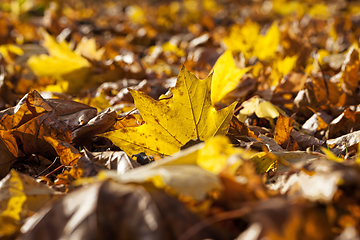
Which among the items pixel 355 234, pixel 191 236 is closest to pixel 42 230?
pixel 191 236

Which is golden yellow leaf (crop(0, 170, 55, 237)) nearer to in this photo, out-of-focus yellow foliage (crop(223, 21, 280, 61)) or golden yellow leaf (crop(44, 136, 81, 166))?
golden yellow leaf (crop(44, 136, 81, 166))

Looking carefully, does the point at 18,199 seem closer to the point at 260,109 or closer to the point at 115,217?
the point at 115,217

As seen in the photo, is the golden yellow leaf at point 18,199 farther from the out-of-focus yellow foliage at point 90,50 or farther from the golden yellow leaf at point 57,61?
the out-of-focus yellow foliage at point 90,50

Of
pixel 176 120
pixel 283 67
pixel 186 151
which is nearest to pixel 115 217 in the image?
pixel 186 151

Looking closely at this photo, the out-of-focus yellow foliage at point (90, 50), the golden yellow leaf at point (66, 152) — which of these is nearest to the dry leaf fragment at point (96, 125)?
the golden yellow leaf at point (66, 152)

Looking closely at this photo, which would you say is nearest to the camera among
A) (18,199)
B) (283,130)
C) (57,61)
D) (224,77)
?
(18,199)

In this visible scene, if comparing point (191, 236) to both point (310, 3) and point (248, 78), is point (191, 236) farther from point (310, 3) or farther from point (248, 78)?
point (310, 3)

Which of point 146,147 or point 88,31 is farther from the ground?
point 146,147
